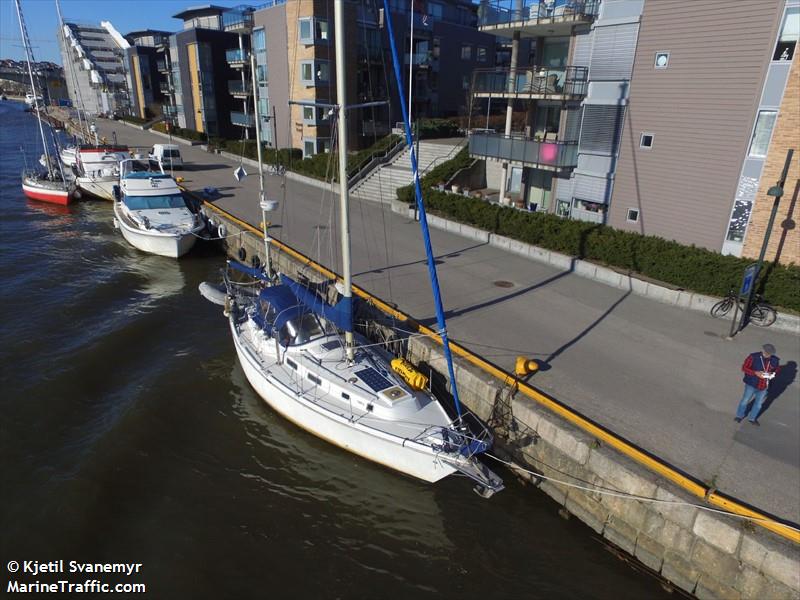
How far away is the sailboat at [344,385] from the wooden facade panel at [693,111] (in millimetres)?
12670

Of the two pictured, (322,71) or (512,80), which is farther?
(322,71)

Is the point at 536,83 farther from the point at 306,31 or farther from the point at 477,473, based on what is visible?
the point at 306,31

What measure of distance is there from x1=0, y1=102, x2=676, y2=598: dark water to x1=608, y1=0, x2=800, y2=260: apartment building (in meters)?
13.1

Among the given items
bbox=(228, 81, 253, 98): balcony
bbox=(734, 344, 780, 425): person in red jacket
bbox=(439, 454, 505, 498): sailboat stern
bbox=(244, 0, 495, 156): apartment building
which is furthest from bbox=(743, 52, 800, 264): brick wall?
bbox=(228, 81, 253, 98): balcony

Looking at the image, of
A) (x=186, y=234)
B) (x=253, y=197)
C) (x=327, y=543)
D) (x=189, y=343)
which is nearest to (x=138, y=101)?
(x=253, y=197)

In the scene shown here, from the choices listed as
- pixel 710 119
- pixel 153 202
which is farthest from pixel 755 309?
pixel 153 202

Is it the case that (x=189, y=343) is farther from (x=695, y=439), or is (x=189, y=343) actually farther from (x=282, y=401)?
(x=695, y=439)

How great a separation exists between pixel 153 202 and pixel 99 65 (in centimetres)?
9072

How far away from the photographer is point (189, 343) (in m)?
17.6

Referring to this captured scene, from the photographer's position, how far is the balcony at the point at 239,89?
2051 inches

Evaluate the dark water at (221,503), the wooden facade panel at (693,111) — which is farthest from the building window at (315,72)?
the dark water at (221,503)

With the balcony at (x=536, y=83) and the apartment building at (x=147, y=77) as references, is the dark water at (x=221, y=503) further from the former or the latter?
the apartment building at (x=147, y=77)

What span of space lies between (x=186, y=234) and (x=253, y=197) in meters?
7.99

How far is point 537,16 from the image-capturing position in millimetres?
22594
